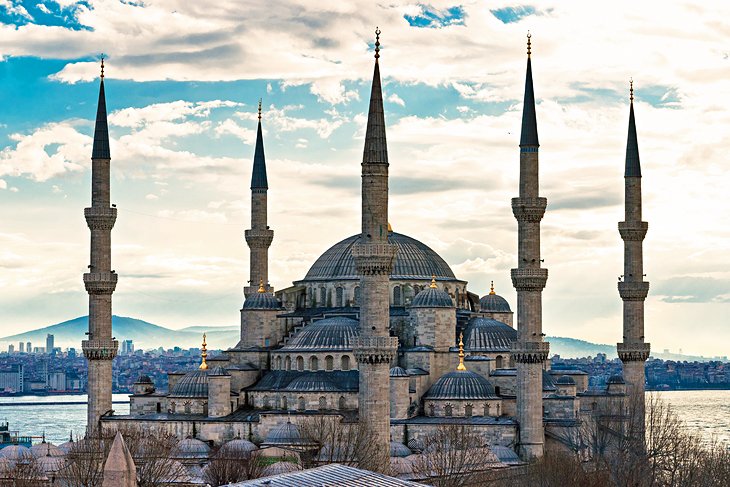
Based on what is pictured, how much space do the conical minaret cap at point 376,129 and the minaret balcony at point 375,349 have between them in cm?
601

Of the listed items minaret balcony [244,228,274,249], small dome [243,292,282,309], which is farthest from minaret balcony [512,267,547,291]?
minaret balcony [244,228,274,249]

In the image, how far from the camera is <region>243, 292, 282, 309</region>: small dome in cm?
6425

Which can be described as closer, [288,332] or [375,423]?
[375,423]

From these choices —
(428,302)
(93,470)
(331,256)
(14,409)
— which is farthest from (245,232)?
(14,409)

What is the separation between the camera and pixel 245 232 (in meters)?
66.8

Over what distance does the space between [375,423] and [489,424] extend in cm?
603

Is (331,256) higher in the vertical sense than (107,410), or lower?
higher

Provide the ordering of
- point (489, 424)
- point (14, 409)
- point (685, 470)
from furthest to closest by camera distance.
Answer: point (14, 409) < point (489, 424) < point (685, 470)

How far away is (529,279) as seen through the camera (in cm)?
5681

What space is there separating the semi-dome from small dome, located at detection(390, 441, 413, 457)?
6.08m

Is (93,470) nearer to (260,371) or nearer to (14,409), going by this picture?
(260,371)

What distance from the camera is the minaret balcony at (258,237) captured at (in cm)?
6644

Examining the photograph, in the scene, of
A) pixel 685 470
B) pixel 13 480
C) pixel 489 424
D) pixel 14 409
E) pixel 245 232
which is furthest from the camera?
pixel 14 409

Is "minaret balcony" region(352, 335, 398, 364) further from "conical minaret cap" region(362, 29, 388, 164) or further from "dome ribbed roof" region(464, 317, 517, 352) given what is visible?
"dome ribbed roof" region(464, 317, 517, 352)
